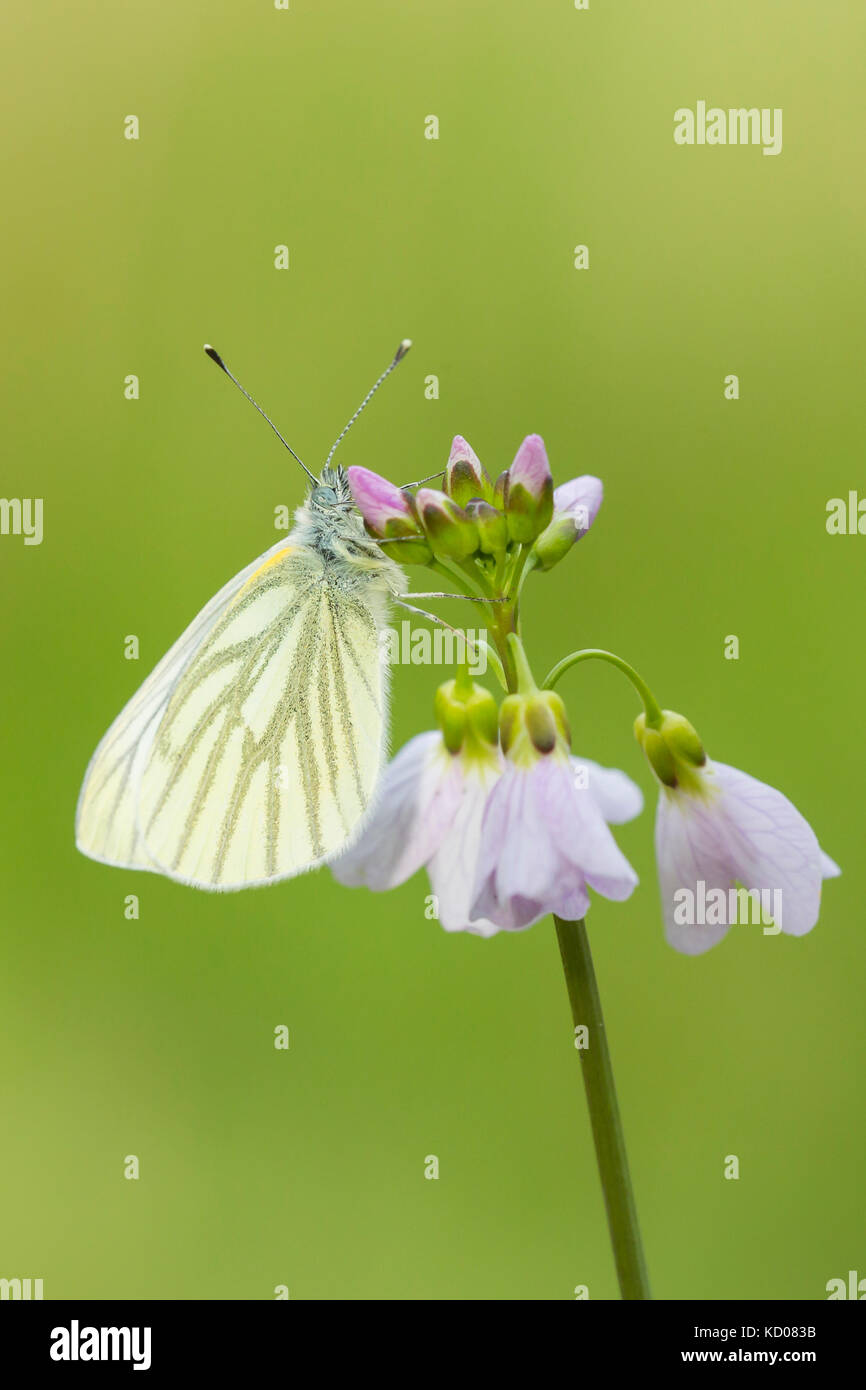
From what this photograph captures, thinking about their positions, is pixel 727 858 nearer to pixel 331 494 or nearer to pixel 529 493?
pixel 529 493

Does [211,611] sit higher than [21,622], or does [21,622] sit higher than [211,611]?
[21,622]

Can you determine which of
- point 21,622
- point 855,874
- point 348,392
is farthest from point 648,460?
point 21,622

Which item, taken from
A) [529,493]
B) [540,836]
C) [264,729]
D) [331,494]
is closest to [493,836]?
[540,836]

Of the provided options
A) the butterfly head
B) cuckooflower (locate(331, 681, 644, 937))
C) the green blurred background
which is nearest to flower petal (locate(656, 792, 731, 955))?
cuckooflower (locate(331, 681, 644, 937))

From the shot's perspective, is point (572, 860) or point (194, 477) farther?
point (194, 477)

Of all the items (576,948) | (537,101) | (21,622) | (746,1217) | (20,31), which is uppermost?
(20,31)

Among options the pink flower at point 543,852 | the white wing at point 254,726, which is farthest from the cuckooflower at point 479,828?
the white wing at point 254,726

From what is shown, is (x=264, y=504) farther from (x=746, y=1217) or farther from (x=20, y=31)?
(x=746, y=1217)
